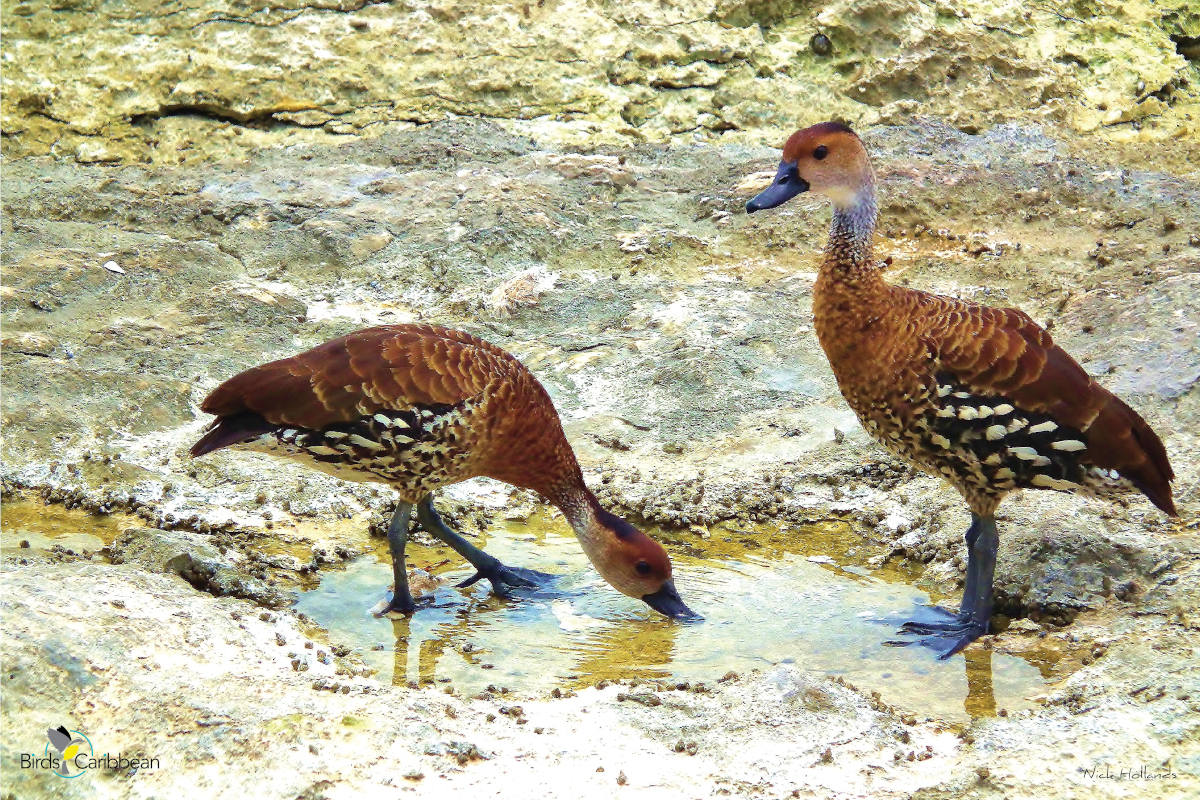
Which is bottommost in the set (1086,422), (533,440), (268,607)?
(268,607)

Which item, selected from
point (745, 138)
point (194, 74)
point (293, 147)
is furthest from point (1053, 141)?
point (194, 74)

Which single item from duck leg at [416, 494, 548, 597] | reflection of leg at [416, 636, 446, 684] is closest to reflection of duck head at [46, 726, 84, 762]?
reflection of leg at [416, 636, 446, 684]

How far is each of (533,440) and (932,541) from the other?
203cm

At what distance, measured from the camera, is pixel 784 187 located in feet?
19.8

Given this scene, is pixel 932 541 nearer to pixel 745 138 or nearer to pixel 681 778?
pixel 681 778

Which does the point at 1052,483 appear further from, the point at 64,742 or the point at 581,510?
the point at 64,742

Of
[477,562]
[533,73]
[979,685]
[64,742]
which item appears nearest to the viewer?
[64,742]

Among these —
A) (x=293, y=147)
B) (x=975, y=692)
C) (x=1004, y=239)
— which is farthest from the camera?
(x=293, y=147)

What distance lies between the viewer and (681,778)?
4.11 metres

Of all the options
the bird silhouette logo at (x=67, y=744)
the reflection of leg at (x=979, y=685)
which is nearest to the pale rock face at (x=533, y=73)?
the reflection of leg at (x=979, y=685)

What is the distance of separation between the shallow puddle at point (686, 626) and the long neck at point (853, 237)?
4.81 feet

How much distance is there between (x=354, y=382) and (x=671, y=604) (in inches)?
67.1

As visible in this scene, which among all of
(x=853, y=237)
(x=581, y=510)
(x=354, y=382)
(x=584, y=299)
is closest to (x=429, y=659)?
(x=581, y=510)

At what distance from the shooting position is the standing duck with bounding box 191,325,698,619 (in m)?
5.48
